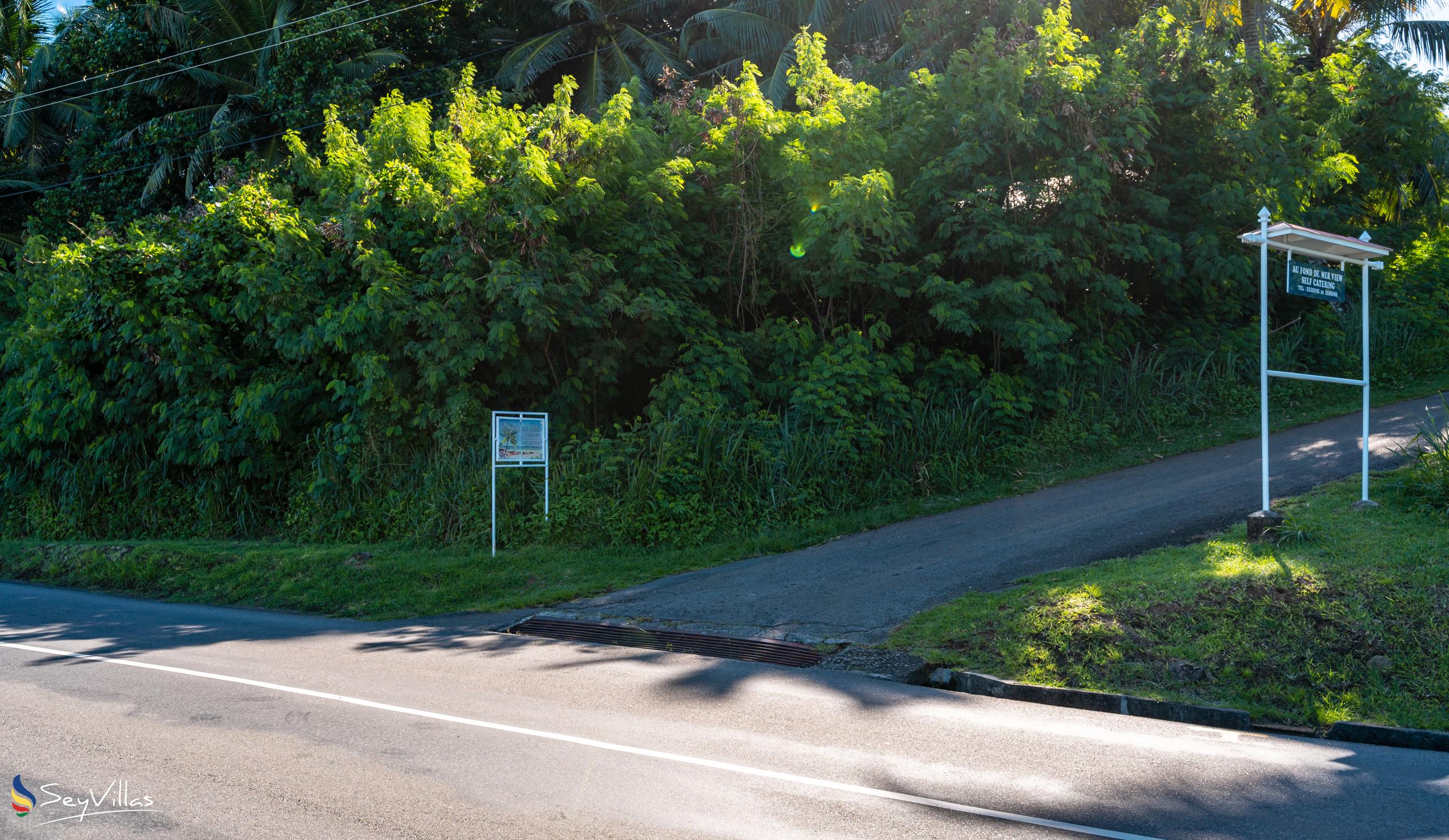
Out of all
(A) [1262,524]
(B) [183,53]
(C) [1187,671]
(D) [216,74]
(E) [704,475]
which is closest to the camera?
(C) [1187,671]

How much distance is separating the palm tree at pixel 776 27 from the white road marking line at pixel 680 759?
2043 centimetres

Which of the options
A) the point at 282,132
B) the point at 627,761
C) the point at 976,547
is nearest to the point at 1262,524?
the point at 976,547

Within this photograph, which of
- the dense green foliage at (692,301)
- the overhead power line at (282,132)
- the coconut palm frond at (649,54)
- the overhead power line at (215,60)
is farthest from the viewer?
the coconut palm frond at (649,54)

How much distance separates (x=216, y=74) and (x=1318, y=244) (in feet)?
81.2

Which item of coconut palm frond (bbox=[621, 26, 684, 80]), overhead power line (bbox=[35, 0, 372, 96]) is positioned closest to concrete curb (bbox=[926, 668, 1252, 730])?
coconut palm frond (bbox=[621, 26, 684, 80])

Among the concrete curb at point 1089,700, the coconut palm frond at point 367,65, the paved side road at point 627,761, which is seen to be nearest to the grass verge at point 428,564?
the paved side road at point 627,761

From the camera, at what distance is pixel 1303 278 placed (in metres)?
9.81

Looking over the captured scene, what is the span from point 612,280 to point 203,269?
6.39 m

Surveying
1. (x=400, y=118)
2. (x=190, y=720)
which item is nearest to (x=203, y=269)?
(x=400, y=118)

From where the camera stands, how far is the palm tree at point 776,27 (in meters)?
25.7

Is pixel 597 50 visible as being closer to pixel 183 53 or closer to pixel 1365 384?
pixel 183 53

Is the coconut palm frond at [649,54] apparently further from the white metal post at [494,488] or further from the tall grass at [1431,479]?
the tall grass at [1431,479]

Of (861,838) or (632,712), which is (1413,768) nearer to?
(861,838)

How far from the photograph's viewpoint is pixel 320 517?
603 inches
